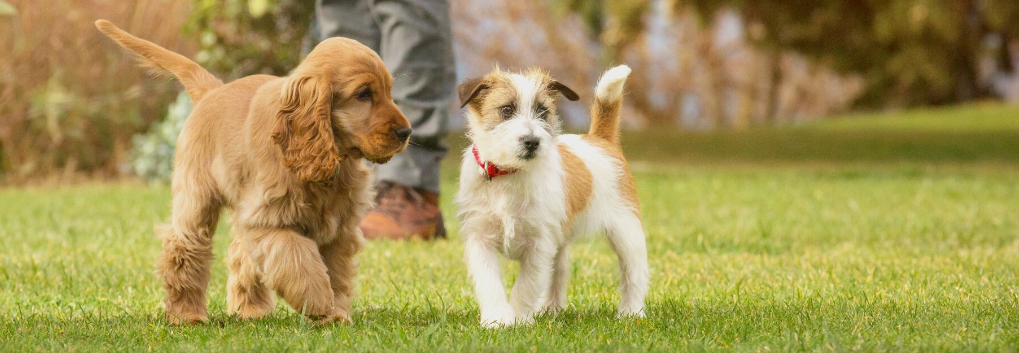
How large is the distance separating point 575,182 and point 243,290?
1311 mm

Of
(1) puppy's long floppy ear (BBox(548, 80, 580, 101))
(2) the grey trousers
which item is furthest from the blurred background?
(1) puppy's long floppy ear (BBox(548, 80, 580, 101))

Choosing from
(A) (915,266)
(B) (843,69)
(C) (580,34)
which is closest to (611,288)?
(A) (915,266)

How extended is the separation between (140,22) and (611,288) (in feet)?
26.1

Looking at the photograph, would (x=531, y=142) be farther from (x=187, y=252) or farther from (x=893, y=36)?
(x=893, y=36)

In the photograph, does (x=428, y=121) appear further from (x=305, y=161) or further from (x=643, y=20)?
(x=643, y=20)

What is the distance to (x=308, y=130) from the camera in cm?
374

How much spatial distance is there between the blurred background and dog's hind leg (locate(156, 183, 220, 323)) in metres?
1.67

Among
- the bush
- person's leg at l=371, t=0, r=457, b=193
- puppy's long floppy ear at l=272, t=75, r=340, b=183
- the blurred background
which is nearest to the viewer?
puppy's long floppy ear at l=272, t=75, r=340, b=183

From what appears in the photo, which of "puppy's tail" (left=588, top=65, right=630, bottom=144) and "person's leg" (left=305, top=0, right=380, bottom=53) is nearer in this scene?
"puppy's tail" (left=588, top=65, right=630, bottom=144)

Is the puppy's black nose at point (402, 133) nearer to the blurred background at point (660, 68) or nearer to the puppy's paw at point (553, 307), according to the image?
the puppy's paw at point (553, 307)

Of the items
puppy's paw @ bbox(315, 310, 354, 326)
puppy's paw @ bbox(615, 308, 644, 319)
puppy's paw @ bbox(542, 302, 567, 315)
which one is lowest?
puppy's paw @ bbox(542, 302, 567, 315)

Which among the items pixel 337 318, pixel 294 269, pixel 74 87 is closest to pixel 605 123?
pixel 337 318

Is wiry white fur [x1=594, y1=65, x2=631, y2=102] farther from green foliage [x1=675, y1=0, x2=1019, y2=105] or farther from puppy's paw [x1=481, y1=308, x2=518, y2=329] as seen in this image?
green foliage [x1=675, y1=0, x2=1019, y2=105]

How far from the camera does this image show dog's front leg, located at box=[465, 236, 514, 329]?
13.2 ft
